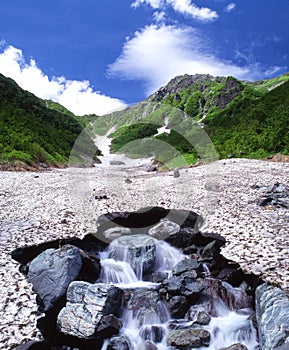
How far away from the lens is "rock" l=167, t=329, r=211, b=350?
290 inches

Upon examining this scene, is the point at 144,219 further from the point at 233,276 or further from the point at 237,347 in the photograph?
the point at 237,347

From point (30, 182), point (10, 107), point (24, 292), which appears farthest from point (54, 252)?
point (10, 107)

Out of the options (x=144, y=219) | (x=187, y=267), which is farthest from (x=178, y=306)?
(x=144, y=219)

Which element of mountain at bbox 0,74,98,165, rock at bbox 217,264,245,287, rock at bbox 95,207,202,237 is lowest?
rock at bbox 217,264,245,287

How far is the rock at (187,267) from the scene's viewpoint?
10148 mm

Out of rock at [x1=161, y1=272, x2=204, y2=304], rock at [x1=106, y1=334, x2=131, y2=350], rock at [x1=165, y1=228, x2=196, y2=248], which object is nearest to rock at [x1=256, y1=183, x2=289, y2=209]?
rock at [x1=165, y1=228, x2=196, y2=248]

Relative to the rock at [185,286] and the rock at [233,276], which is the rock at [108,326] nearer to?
the rock at [185,286]

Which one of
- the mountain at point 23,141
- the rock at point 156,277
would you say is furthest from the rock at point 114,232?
the mountain at point 23,141

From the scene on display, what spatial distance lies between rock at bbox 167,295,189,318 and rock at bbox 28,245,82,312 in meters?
3.09

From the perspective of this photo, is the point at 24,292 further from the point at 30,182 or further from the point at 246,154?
the point at 246,154

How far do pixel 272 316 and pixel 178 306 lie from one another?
109 inches

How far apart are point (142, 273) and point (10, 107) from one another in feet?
195

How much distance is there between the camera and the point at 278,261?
914 centimetres

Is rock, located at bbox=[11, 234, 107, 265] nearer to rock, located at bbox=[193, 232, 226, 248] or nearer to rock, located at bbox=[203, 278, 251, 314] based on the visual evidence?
rock, located at bbox=[193, 232, 226, 248]
